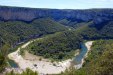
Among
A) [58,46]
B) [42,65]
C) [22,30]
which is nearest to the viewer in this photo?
[42,65]

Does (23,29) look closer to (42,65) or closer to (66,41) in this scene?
(66,41)

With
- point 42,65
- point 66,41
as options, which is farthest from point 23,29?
point 42,65

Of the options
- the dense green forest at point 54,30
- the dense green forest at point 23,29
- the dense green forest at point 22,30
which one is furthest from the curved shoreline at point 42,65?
the dense green forest at point 23,29

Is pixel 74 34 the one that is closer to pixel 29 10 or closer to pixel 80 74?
pixel 29 10

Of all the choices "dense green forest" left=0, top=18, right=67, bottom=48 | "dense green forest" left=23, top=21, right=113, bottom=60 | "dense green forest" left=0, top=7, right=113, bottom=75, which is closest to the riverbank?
"dense green forest" left=0, top=7, right=113, bottom=75

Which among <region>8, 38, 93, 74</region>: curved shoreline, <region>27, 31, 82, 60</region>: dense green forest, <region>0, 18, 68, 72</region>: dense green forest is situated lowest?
<region>8, 38, 93, 74</region>: curved shoreline

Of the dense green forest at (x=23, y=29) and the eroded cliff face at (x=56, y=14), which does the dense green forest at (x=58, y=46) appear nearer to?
the dense green forest at (x=23, y=29)

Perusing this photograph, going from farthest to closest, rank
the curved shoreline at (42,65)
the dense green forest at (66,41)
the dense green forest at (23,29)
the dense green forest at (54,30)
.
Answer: the dense green forest at (23,29)
the dense green forest at (54,30)
the dense green forest at (66,41)
the curved shoreline at (42,65)

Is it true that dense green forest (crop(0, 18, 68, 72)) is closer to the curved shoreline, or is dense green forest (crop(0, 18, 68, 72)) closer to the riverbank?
the riverbank

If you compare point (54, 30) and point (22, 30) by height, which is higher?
point (22, 30)
